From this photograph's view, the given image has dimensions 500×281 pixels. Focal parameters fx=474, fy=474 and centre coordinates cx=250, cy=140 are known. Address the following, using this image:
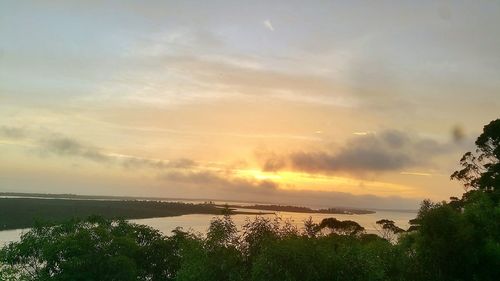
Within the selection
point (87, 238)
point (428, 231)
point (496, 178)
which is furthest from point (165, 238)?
point (496, 178)

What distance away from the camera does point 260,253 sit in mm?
26172

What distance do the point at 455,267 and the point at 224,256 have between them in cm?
1435

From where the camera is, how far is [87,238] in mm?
30562

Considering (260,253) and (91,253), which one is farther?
(91,253)

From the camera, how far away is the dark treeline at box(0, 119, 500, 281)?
23.9 meters

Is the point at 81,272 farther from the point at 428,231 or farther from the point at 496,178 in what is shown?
the point at 496,178

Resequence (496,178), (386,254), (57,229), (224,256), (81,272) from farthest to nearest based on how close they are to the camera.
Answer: (496,178) → (57,229) → (386,254) → (81,272) → (224,256)

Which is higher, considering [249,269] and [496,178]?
[496,178]

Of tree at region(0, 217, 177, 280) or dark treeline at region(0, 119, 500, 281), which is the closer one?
dark treeline at region(0, 119, 500, 281)

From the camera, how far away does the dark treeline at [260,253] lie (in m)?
23.9

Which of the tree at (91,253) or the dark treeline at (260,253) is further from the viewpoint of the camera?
the tree at (91,253)

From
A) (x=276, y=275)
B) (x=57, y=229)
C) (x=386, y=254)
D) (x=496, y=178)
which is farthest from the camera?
(x=496, y=178)

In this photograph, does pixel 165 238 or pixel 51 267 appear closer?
pixel 51 267

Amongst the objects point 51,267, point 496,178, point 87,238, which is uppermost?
point 496,178
